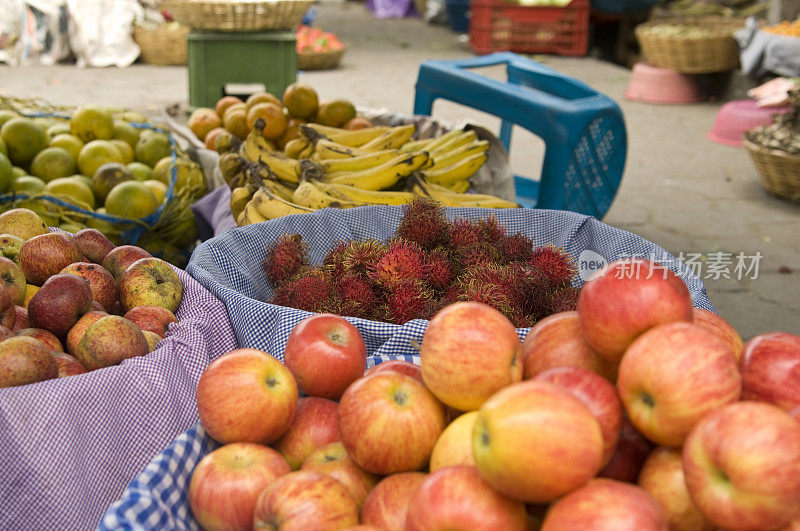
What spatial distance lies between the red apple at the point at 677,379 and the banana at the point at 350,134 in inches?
85.5

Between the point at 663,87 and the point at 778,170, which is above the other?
the point at 663,87

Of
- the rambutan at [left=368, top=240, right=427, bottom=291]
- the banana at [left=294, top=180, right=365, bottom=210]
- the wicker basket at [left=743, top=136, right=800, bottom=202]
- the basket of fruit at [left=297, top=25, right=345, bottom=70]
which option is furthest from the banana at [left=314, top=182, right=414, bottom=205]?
the basket of fruit at [left=297, top=25, right=345, bottom=70]

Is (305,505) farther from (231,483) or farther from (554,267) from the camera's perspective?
(554,267)

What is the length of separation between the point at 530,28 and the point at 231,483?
9.41 m

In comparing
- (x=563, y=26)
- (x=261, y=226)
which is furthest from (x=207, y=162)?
(x=563, y=26)

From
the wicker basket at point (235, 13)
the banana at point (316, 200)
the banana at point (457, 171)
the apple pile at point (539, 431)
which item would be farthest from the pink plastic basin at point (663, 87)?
the apple pile at point (539, 431)

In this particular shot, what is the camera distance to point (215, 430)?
39.5 inches

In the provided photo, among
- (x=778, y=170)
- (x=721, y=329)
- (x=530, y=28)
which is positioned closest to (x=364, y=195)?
(x=721, y=329)

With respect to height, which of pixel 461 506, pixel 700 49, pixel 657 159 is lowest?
pixel 657 159

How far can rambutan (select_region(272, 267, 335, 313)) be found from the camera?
1652 millimetres

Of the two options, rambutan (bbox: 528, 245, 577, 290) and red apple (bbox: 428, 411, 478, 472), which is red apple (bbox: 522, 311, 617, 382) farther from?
rambutan (bbox: 528, 245, 577, 290)

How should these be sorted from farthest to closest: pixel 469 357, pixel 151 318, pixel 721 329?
pixel 151 318, pixel 721 329, pixel 469 357

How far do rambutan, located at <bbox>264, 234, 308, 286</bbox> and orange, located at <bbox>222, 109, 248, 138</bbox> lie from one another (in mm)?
1359

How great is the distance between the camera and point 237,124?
10.4 ft
